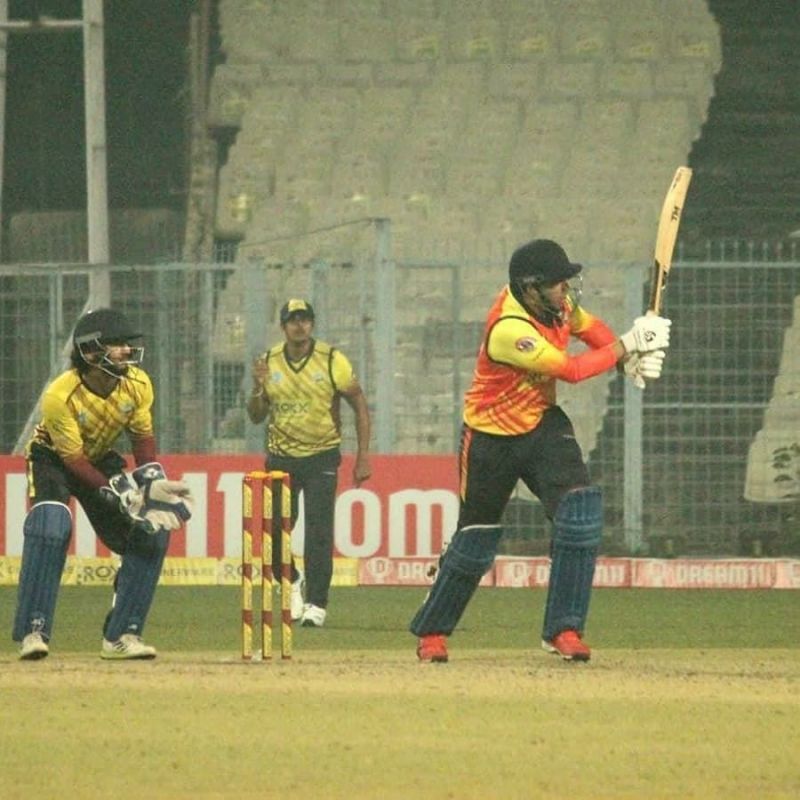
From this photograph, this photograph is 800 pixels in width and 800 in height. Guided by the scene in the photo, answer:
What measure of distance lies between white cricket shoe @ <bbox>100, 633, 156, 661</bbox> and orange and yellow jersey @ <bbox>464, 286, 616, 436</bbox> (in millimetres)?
1832

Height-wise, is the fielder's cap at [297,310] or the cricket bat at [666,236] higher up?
the cricket bat at [666,236]

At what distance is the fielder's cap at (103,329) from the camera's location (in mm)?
11070

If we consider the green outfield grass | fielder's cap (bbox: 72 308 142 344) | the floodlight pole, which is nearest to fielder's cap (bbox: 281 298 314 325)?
the green outfield grass

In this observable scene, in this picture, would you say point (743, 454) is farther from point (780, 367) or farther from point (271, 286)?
point (271, 286)

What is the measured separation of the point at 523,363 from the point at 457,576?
1.04 metres

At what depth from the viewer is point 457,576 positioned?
36.1ft

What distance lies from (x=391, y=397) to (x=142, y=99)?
9490mm

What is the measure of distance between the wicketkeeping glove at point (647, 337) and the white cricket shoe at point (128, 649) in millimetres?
2598

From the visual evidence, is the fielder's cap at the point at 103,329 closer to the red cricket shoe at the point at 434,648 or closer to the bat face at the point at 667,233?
the red cricket shoe at the point at 434,648

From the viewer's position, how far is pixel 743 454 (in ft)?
60.8

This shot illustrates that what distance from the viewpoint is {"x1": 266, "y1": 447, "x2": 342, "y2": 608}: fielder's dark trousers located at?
14.1m

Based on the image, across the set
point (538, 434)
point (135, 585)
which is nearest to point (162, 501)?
point (135, 585)

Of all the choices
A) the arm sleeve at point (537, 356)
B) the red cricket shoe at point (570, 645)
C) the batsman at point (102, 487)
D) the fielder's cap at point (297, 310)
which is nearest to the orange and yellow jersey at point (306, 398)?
the fielder's cap at point (297, 310)

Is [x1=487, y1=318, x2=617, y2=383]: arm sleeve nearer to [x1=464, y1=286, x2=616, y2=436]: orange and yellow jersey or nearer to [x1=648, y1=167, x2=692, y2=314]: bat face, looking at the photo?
[x1=464, y1=286, x2=616, y2=436]: orange and yellow jersey
